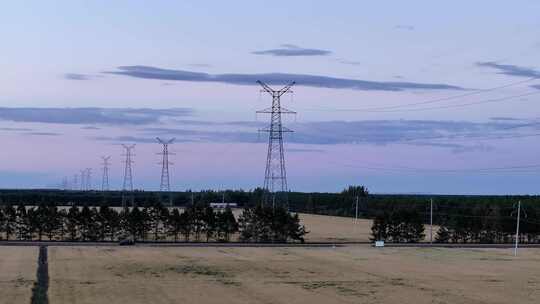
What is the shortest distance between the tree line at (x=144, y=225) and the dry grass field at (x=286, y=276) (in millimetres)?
14567

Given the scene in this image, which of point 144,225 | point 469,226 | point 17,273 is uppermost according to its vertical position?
point 469,226

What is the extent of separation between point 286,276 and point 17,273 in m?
17.0

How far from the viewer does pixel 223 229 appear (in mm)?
98125

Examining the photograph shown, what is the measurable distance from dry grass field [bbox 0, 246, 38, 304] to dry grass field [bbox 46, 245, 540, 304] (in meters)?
1.43

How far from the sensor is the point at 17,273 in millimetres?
53000

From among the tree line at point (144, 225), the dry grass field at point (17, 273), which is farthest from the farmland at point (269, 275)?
the tree line at point (144, 225)

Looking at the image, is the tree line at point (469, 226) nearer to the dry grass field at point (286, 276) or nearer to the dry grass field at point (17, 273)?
the dry grass field at point (286, 276)

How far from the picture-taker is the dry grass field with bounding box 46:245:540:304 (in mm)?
44169

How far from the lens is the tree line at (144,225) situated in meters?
93.8

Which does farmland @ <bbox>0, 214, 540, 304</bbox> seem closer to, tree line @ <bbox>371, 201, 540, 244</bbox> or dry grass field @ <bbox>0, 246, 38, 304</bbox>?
dry grass field @ <bbox>0, 246, 38, 304</bbox>

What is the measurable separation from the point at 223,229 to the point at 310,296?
178 feet

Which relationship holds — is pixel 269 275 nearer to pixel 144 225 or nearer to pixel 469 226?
pixel 144 225

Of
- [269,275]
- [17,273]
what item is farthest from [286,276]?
[17,273]

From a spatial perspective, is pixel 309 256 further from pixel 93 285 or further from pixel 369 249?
pixel 93 285
